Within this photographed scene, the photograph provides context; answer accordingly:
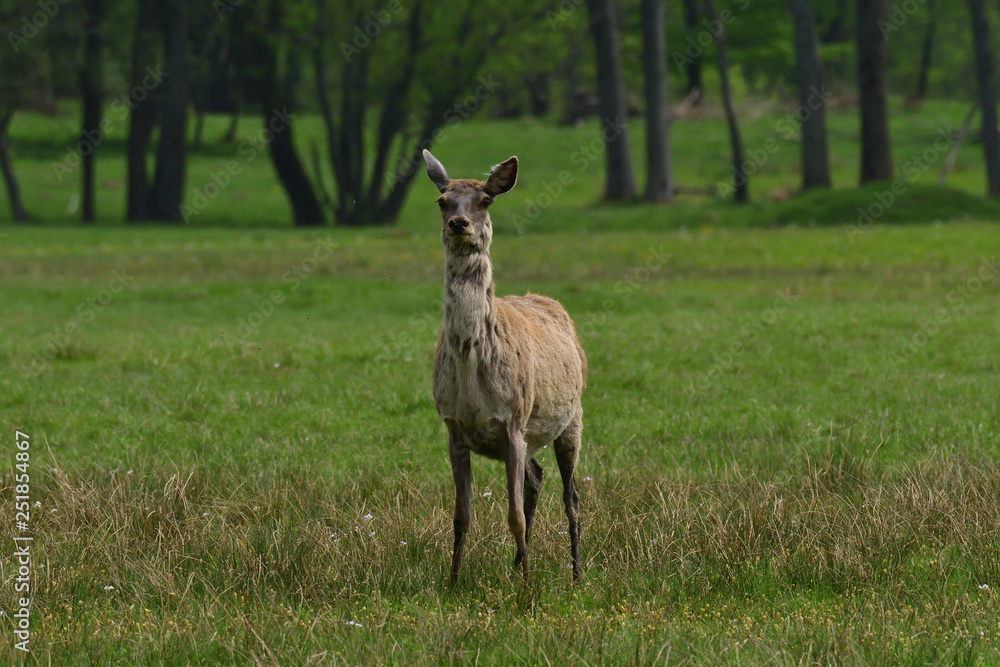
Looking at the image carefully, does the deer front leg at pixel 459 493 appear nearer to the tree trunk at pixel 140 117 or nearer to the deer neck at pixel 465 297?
the deer neck at pixel 465 297

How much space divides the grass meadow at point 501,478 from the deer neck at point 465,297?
5.03 ft

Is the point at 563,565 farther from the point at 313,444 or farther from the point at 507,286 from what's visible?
the point at 507,286

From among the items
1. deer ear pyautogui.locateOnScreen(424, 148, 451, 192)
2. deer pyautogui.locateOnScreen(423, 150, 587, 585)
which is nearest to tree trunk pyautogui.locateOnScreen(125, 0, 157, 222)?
deer ear pyautogui.locateOnScreen(424, 148, 451, 192)

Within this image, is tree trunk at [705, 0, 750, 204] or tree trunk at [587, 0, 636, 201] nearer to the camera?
tree trunk at [705, 0, 750, 204]

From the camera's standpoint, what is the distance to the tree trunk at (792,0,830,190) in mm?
34594

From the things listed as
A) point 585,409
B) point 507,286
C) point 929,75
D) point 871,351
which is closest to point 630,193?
point 507,286

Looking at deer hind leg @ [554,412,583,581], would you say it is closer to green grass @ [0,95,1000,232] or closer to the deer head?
the deer head

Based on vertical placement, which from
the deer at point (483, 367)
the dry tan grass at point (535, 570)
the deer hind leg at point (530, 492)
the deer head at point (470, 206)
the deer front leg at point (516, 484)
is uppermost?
the deer head at point (470, 206)

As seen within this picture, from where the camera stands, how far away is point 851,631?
610 cm

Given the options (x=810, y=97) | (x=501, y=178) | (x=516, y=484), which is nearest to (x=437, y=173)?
(x=501, y=178)

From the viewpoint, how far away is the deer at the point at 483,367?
21.7 feet

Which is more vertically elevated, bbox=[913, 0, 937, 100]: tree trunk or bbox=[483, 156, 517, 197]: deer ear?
bbox=[913, 0, 937, 100]: tree trunk

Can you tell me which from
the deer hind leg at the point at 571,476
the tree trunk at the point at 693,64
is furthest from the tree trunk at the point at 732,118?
the deer hind leg at the point at 571,476

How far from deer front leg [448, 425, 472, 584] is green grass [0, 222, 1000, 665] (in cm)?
21
